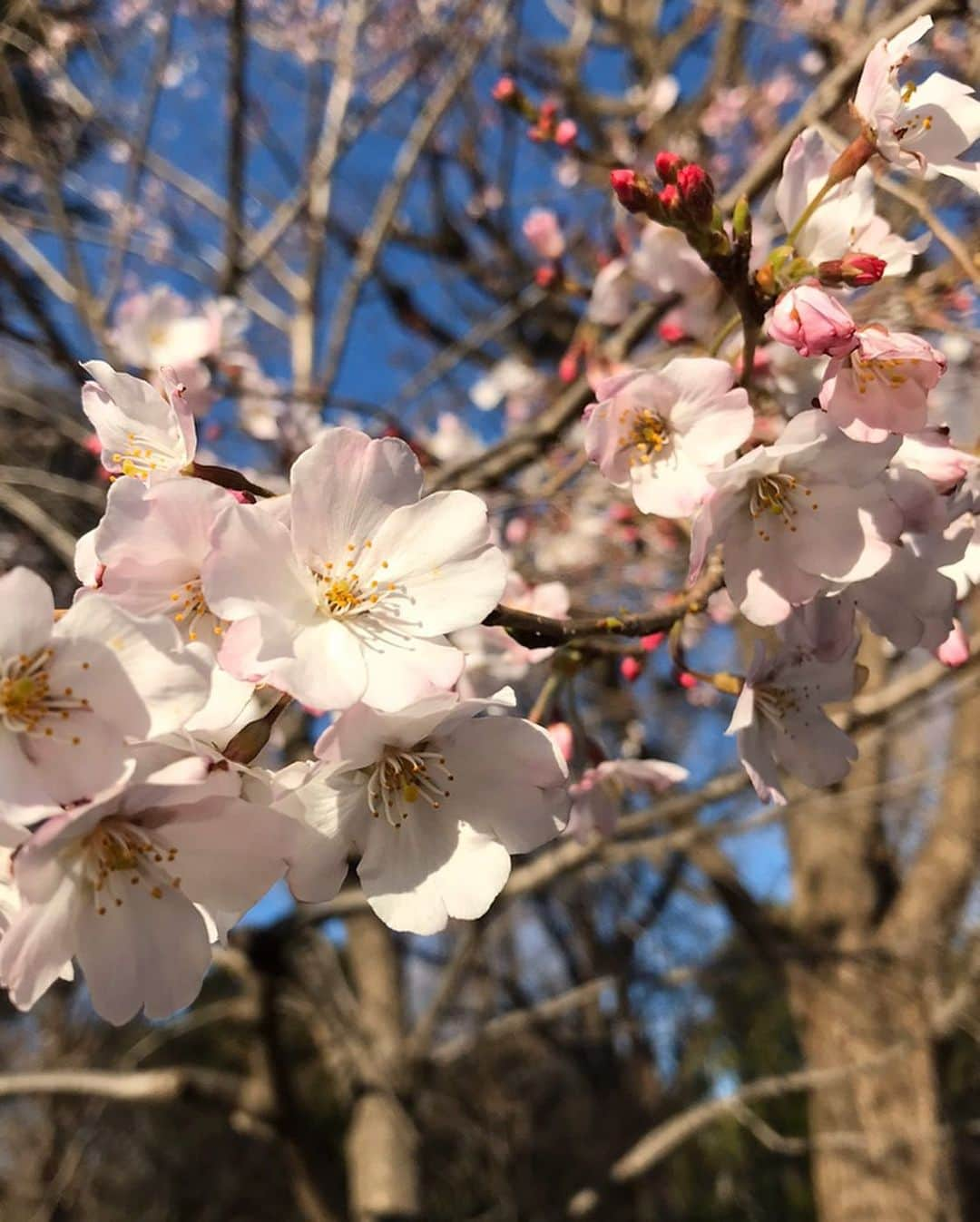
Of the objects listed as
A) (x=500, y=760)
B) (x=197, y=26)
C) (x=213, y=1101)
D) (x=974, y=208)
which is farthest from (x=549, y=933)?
(x=500, y=760)

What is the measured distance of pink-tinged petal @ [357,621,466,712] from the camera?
682 millimetres

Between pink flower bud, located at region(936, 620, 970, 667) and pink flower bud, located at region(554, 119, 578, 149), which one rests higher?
pink flower bud, located at region(554, 119, 578, 149)

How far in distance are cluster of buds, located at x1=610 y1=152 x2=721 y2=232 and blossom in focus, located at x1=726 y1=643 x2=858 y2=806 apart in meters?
0.38

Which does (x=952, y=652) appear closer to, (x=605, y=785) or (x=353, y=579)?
(x=605, y=785)

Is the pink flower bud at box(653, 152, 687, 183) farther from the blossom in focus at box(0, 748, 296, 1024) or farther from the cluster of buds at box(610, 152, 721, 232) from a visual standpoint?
the blossom in focus at box(0, 748, 296, 1024)

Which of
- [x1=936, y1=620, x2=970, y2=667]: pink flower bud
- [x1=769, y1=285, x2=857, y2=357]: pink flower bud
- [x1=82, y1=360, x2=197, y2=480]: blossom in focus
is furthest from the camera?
[x1=936, y1=620, x2=970, y2=667]: pink flower bud

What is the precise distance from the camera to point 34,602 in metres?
0.62

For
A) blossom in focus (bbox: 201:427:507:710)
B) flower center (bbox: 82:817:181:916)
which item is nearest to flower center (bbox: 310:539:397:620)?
blossom in focus (bbox: 201:427:507:710)

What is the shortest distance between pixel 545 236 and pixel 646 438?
129 centimetres

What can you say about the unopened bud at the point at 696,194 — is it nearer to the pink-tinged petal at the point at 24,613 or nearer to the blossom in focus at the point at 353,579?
the blossom in focus at the point at 353,579

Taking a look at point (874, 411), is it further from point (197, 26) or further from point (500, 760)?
point (197, 26)

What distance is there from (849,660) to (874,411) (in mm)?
256

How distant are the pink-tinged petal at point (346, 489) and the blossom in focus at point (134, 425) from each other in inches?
5.9

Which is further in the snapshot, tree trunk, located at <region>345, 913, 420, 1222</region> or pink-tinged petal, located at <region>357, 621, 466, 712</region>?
tree trunk, located at <region>345, 913, 420, 1222</region>
